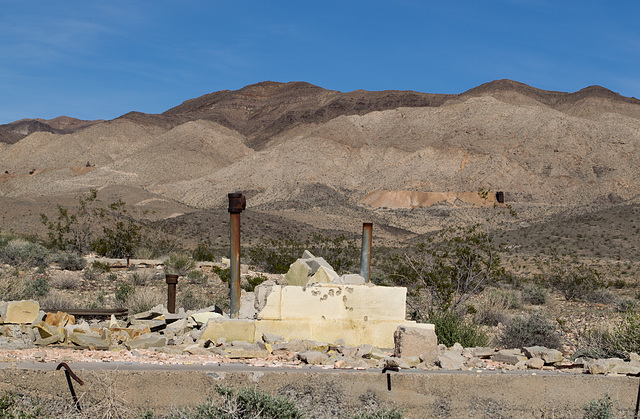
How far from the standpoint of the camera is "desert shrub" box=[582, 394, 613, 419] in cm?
602

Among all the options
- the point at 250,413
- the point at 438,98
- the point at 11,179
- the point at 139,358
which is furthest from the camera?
the point at 438,98

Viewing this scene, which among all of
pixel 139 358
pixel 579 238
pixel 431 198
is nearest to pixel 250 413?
pixel 139 358

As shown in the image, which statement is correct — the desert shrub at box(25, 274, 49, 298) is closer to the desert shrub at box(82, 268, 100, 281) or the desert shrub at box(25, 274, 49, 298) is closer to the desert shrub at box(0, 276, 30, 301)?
the desert shrub at box(0, 276, 30, 301)

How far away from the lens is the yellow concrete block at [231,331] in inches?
329

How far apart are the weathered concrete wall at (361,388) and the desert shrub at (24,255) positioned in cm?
1556

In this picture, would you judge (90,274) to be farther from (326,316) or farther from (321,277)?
(326,316)

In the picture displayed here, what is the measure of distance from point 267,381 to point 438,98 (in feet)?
417

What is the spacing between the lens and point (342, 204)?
217 ft

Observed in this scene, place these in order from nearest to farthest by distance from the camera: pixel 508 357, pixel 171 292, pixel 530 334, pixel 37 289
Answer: pixel 508 357
pixel 530 334
pixel 171 292
pixel 37 289

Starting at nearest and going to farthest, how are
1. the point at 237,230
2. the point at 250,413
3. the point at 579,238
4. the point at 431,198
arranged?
1. the point at 250,413
2. the point at 237,230
3. the point at 579,238
4. the point at 431,198

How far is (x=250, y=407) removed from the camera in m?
5.56

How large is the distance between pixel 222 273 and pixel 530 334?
39.4 ft

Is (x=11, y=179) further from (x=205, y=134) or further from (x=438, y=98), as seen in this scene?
(x=438, y=98)

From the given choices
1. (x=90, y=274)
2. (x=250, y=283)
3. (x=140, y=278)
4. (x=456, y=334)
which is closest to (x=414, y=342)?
(x=456, y=334)
